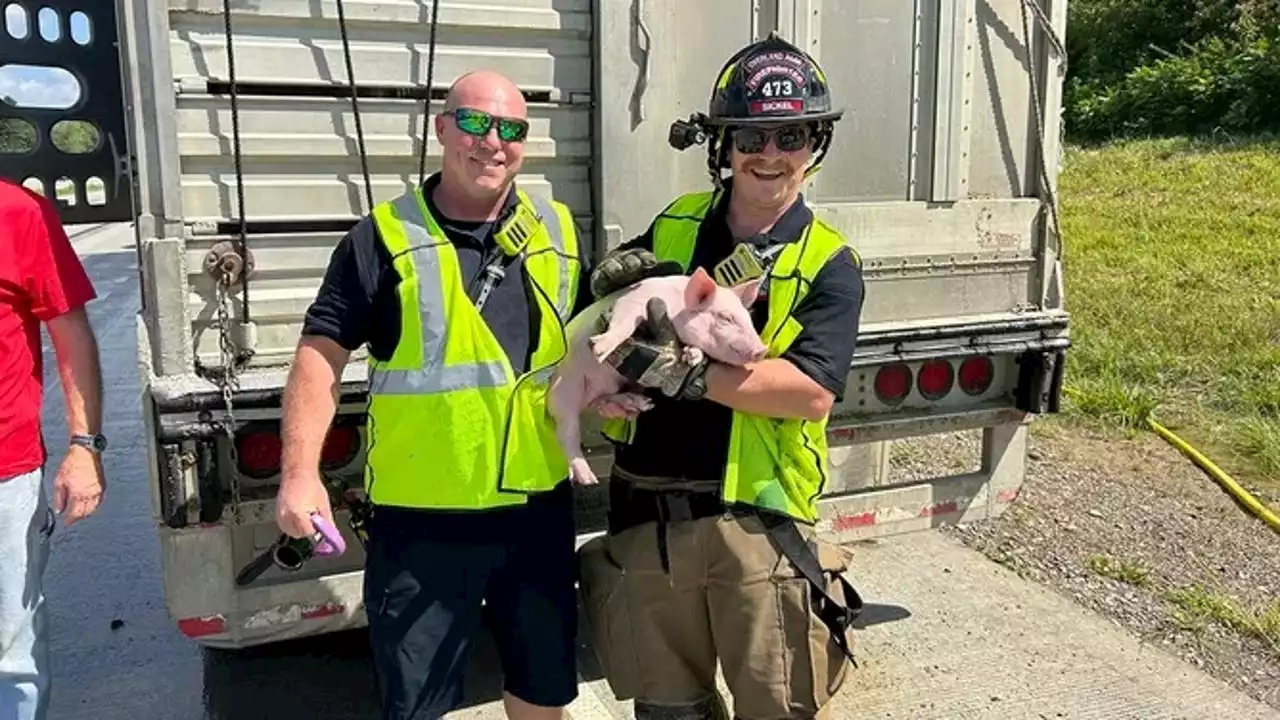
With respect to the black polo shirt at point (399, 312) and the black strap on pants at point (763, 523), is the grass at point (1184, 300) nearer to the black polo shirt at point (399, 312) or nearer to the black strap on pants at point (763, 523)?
the black strap on pants at point (763, 523)

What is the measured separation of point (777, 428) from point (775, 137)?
0.62 meters

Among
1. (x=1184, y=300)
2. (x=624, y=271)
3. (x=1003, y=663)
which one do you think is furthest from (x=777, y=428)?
(x=1184, y=300)

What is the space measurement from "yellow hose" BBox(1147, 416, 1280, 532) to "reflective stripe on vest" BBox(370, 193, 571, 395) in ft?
13.9

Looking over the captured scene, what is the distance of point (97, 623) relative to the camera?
416cm

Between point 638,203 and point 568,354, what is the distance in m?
0.77

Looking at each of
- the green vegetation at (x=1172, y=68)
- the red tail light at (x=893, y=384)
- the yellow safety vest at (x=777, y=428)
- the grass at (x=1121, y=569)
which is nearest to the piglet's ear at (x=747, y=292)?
the yellow safety vest at (x=777, y=428)

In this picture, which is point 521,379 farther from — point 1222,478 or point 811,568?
point 1222,478

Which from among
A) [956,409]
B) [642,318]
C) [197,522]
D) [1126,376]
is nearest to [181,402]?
[197,522]

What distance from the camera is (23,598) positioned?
259cm

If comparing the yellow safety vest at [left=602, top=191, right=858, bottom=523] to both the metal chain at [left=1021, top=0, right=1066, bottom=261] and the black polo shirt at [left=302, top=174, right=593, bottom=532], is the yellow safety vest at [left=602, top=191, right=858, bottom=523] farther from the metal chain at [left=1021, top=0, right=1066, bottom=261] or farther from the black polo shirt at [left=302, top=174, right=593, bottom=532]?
the metal chain at [left=1021, top=0, right=1066, bottom=261]

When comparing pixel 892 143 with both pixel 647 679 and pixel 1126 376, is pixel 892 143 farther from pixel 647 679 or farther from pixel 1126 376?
pixel 1126 376

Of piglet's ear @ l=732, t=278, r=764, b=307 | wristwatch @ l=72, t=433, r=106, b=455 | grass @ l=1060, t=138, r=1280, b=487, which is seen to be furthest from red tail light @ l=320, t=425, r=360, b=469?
grass @ l=1060, t=138, r=1280, b=487

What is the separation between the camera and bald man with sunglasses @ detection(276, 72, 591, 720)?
92.0 inches

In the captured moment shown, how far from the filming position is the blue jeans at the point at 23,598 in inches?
100
